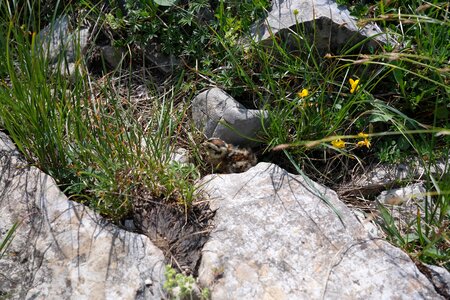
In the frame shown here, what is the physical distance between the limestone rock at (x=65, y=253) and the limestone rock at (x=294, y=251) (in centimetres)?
38

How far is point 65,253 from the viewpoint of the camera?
10.0 ft

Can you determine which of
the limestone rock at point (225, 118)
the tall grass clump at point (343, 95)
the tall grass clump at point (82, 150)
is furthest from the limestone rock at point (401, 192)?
the tall grass clump at point (82, 150)

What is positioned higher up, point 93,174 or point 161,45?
point 161,45

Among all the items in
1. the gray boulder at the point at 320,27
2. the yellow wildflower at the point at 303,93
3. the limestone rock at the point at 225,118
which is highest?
the gray boulder at the point at 320,27

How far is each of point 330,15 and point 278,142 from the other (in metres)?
1.06

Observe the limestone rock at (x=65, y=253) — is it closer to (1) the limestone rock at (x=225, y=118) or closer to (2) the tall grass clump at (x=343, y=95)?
(1) the limestone rock at (x=225, y=118)

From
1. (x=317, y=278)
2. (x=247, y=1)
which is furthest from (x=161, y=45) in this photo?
(x=317, y=278)

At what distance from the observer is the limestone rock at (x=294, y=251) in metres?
2.94

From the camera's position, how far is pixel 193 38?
4.20 metres

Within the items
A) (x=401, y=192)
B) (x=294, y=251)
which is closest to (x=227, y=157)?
(x=294, y=251)

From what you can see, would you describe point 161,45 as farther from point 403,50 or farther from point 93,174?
point 403,50

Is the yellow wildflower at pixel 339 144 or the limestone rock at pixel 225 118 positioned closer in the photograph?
the yellow wildflower at pixel 339 144

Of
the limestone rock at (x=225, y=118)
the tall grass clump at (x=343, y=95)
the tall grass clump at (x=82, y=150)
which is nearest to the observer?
the tall grass clump at (x=82, y=150)

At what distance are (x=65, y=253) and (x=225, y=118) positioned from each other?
147 centimetres
